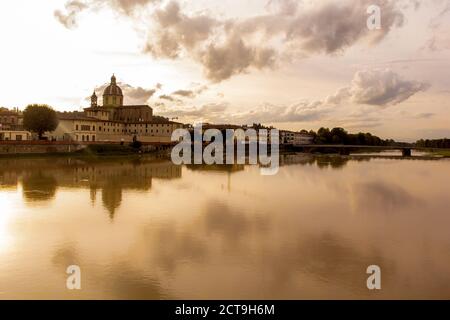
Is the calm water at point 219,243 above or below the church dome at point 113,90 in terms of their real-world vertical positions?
below

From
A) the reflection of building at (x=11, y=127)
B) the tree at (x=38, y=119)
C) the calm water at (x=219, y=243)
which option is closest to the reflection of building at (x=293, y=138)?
the reflection of building at (x=11, y=127)

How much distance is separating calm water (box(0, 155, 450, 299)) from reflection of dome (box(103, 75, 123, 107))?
81518 millimetres

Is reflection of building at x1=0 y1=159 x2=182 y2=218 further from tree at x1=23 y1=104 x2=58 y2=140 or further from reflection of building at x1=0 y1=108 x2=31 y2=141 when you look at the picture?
reflection of building at x1=0 y1=108 x2=31 y2=141

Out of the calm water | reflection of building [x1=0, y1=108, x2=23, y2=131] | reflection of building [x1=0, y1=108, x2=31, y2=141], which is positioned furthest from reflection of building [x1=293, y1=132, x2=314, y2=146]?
the calm water

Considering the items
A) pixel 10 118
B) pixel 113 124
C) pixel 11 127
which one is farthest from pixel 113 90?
pixel 11 127

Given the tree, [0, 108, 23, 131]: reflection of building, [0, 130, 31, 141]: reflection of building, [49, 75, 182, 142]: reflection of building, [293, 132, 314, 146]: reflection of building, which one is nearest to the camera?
[0, 130, 31, 141]: reflection of building

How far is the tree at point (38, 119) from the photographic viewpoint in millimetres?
70250

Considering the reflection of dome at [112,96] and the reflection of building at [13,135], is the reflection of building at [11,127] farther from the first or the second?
the reflection of dome at [112,96]

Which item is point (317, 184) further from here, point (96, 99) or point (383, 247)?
point (96, 99)

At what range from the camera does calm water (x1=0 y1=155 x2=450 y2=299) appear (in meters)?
Answer: 12.8

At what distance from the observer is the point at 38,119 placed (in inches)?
2766

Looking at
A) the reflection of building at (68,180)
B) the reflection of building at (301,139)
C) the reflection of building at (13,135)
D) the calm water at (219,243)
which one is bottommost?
the calm water at (219,243)

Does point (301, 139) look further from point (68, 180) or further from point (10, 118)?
point (68, 180)
